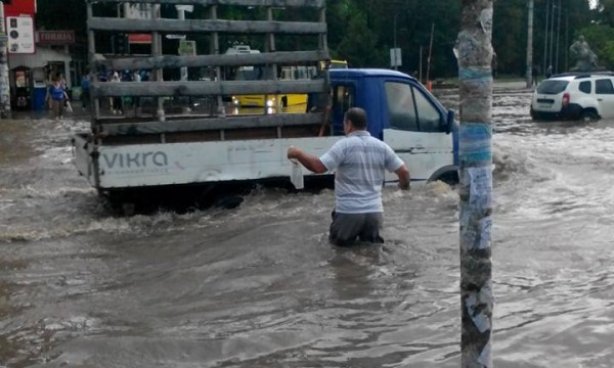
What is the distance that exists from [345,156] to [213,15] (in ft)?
12.6

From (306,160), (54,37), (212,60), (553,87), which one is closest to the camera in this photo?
(306,160)

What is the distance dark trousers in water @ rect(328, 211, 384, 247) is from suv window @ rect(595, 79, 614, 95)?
20.7m

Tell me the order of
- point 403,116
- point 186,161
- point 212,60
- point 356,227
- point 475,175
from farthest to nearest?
point 403,116 → point 212,60 → point 186,161 → point 356,227 → point 475,175

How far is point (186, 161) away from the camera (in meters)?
A: 10.4

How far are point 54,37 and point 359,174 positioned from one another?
42343mm

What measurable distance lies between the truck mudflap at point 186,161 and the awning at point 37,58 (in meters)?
31.4

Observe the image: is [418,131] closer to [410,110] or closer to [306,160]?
[410,110]

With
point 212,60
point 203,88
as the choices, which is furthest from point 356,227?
point 212,60

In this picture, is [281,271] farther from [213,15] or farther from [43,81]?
[43,81]

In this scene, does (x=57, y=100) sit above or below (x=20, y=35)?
below

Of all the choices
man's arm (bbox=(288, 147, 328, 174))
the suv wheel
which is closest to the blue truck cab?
man's arm (bbox=(288, 147, 328, 174))

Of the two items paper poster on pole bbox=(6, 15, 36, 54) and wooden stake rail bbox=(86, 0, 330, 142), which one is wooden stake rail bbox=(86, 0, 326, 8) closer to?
wooden stake rail bbox=(86, 0, 330, 142)

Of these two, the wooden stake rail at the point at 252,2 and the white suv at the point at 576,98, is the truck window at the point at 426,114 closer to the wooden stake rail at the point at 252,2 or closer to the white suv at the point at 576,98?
the wooden stake rail at the point at 252,2

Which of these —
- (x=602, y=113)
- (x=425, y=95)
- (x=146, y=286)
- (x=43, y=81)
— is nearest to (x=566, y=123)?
(x=602, y=113)
